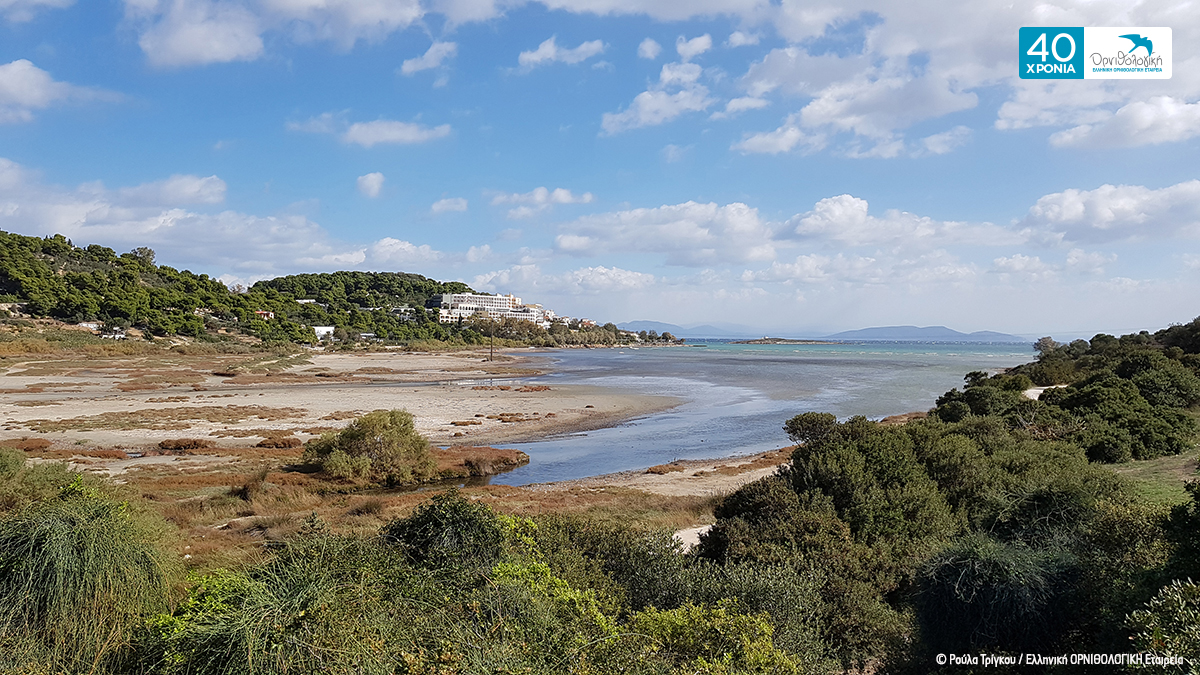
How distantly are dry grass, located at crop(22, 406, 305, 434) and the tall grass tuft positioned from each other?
1219 inches

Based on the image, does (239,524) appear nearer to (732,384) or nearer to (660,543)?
(660,543)

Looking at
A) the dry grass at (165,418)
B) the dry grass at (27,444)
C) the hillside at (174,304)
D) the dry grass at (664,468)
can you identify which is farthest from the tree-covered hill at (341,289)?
the dry grass at (664,468)

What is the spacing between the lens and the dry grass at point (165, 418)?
30328mm

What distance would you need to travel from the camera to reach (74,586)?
487 cm

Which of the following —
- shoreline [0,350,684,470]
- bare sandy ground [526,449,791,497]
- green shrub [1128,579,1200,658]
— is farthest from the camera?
shoreline [0,350,684,470]

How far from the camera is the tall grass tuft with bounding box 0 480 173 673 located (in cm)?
451

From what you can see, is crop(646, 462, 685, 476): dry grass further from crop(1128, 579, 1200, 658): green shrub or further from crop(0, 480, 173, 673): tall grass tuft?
crop(0, 480, 173, 673): tall grass tuft

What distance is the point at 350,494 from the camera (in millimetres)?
20609

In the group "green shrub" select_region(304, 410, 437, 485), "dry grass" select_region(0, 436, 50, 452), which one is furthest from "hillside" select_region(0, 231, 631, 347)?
"green shrub" select_region(304, 410, 437, 485)

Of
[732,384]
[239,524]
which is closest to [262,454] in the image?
[239,524]

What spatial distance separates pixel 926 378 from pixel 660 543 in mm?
76158

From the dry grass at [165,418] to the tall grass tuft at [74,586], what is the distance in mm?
30962

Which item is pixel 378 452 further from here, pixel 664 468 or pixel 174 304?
pixel 174 304

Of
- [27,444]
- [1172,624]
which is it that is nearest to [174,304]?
[27,444]
